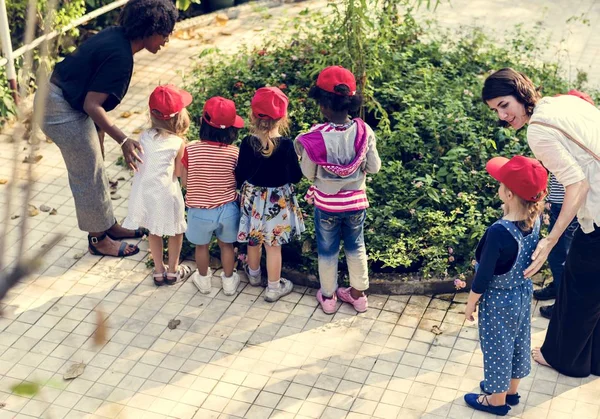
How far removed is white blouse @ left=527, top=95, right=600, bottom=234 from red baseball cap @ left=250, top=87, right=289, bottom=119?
4.89 ft

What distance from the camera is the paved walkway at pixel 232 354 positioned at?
191 inches

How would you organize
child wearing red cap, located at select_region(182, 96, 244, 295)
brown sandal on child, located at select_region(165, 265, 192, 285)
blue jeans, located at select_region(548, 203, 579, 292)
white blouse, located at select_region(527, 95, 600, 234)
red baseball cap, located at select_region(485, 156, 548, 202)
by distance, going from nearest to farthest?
1. red baseball cap, located at select_region(485, 156, 548, 202)
2. white blouse, located at select_region(527, 95, 600, 234)
3. blue jeans, located at select_region(548, 203, 579, 292)
4. child wearing red cap, located at select_region(182, 96, 244, 295)
5. brown sandal on child, located at select_region(165, 265, 192, 285)

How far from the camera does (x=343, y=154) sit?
5.10 metres

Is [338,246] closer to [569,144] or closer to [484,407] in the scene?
[484,407]

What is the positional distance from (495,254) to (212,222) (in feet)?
6.38

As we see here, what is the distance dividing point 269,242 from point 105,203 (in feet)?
4.37

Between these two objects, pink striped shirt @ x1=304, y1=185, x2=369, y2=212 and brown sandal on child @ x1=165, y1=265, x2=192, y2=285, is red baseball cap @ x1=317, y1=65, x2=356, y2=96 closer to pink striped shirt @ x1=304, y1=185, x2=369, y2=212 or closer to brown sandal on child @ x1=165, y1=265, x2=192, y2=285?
pink striped shirt @ x1=304, y1=185, x2=369, y2=212

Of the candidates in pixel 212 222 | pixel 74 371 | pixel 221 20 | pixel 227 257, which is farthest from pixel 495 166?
pixel 221 20

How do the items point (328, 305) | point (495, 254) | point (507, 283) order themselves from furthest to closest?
point (328, 305) < point (507, 283) < point (495, 254)

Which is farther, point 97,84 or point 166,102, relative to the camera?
point 97,84

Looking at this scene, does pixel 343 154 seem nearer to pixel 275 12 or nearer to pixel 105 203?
pixel 105 203

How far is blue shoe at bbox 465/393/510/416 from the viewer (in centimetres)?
472

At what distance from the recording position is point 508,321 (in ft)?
14.6

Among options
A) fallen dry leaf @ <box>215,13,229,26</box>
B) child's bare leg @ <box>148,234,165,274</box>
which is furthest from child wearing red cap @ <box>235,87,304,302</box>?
fallen dry leaf @ <box>215,13,229,26</box>
